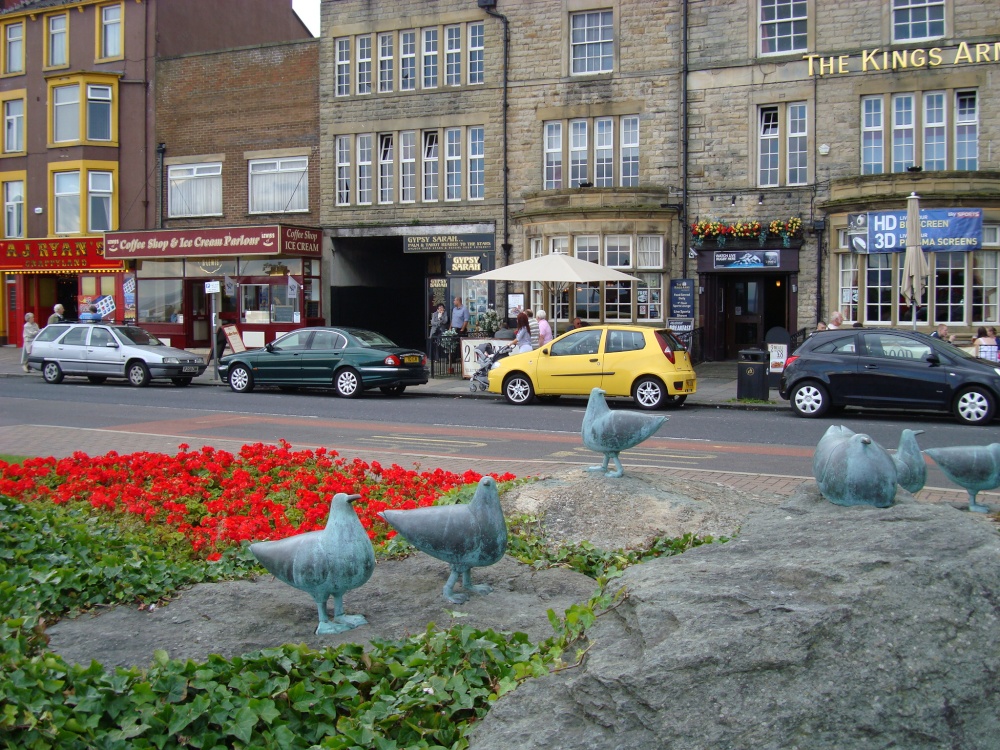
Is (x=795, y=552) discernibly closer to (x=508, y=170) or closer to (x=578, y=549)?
(x=578, y=549)

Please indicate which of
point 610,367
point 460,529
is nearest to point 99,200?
point 610,367

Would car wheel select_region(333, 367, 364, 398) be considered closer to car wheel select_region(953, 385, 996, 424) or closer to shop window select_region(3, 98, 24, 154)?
car wheel select_region(953, 385, 996, 424)

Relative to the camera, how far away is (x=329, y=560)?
15.9 ft

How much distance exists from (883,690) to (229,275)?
30472 millimetres

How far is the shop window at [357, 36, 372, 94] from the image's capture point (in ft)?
99.9

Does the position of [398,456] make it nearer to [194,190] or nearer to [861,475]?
[861,475]

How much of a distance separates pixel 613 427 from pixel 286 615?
324cm

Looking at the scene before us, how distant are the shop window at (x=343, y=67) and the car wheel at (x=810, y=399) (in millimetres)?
18205

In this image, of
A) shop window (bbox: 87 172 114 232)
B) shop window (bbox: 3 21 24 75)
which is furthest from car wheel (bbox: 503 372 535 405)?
shop window (bbox: 3 21 24 75)

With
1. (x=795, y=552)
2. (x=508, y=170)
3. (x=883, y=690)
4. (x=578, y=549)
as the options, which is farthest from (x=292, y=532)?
(x=508, y=170)

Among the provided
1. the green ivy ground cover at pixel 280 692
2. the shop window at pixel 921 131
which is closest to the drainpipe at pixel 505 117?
the shop window at pixel 921 131

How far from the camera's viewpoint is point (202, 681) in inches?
160

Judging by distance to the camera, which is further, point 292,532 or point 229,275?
point 229,275

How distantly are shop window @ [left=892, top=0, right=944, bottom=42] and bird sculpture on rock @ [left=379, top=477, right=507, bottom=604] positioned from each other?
23448 millimetres
